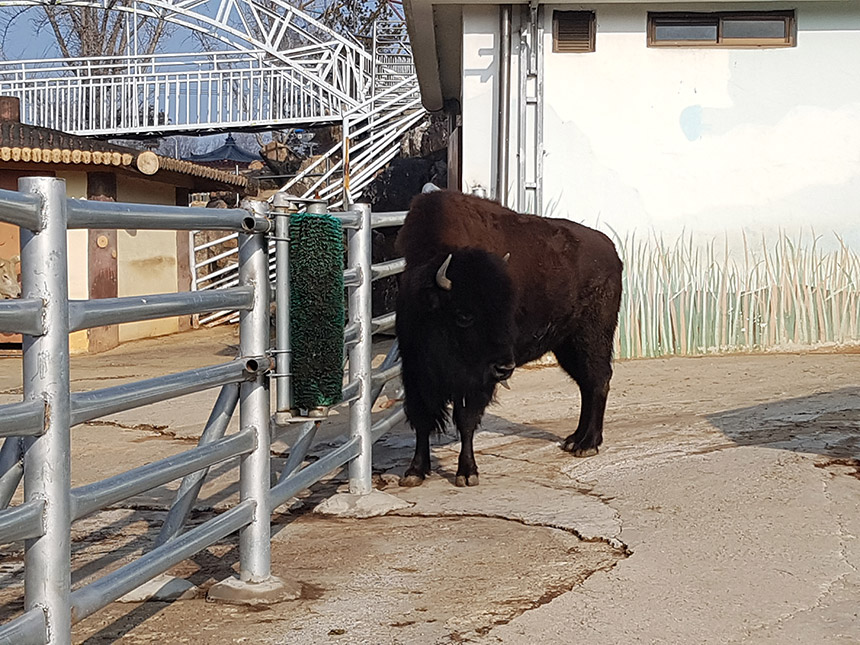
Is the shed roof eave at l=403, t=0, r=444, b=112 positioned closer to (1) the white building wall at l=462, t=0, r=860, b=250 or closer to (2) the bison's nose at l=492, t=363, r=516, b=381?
(1) the white building wall at l=462, t=0, r=860, b=250

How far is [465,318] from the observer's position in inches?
202

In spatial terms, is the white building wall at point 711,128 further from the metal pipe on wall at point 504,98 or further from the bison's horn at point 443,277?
the bison's horn at point 443,277

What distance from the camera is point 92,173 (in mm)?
13930

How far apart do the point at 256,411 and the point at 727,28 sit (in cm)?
833

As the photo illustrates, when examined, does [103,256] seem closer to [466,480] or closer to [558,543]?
[466,480]

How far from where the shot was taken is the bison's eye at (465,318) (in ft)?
16.8

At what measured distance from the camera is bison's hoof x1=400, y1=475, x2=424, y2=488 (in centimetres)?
529

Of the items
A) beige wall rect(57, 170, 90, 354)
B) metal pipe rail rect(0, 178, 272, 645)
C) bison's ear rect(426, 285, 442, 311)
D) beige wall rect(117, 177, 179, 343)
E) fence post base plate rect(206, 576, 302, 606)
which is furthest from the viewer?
beige wall rect(117, 177, 179, 343)

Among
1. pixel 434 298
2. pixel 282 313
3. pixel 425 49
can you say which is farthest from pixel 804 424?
pixel 425 49

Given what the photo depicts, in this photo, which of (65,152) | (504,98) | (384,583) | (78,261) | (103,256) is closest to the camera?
(384,583)

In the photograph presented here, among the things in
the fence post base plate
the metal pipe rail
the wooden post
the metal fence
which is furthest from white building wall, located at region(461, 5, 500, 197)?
the metal pipe rail

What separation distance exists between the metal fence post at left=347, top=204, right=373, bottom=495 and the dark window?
644 centimetres

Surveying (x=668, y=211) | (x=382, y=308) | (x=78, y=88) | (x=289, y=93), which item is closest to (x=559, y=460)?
(x=668, y=211)

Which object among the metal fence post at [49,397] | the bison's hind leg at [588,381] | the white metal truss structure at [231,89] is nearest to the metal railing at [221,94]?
the white metal truss structure at [231,89]
